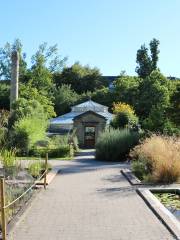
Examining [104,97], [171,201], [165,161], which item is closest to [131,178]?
[165,161]

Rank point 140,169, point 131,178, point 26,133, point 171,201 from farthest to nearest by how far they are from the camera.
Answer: point 26,133 < point 140,169 < point 131,178 < point 171,201

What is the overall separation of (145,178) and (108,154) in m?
13.9

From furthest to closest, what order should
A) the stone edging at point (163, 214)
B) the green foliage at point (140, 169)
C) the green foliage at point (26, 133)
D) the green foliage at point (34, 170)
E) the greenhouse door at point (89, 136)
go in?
the greenhouse door at point (89, 136), the green foliage at point (26, 133), the green foliage at point (140, 169), the green foliage at point (34, 170), the stone edging at point (163, 214)

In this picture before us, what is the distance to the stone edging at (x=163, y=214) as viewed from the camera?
980cm

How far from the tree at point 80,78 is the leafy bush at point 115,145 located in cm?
5202

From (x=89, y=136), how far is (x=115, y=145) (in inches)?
803

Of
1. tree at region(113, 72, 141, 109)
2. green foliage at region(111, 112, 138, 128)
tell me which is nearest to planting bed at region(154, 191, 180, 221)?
green foliage at region(111, 112, 138, 128)

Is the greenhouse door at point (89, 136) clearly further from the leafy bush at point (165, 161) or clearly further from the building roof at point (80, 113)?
the leafy bush at point (165, 161)

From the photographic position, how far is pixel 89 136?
174 ft

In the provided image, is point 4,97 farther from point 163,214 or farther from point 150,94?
point 163,214

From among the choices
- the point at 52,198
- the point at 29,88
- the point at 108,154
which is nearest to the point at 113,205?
the point at 52,198

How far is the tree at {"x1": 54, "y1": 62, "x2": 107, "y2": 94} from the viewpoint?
8619 cm

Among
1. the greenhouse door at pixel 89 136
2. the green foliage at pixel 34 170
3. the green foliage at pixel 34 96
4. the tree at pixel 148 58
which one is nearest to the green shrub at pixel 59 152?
the greenhouse door at pixel 89 136

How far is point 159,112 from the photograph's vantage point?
121ft
